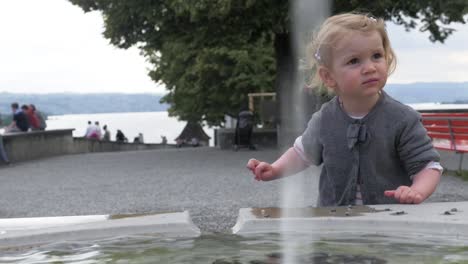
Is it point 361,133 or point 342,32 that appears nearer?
point 342,32

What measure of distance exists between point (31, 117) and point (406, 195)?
28516 mm

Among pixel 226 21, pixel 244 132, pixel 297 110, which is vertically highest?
pixel 226 21

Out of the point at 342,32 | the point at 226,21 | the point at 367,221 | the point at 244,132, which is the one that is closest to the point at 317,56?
the point at 342,32

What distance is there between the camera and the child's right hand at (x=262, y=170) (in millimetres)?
3955

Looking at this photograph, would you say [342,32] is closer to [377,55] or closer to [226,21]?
[377,55]

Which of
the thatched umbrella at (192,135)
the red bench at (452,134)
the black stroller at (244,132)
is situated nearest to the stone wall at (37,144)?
the black stroller at (244,132)

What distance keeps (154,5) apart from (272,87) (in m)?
A: 15.3

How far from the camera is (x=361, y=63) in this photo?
3.80 metres

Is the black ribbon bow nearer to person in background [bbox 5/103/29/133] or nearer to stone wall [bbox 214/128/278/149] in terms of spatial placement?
stone wall [bbox 214/128/278/149]

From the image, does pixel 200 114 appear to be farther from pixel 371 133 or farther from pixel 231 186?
pixel 371 133

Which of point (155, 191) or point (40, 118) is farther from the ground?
point (40, 118)

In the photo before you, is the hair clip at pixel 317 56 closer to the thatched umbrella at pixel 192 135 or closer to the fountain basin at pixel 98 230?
the fountain basin at pixel 98 230

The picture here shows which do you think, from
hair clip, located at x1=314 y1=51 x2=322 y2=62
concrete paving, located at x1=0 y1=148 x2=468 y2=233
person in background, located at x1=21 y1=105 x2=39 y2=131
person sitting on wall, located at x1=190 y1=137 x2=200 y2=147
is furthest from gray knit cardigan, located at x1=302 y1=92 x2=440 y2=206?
person sitting on wall, located at x1=190 y1=137 x2=200 y2=147

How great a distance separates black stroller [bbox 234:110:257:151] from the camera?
26.1 m
